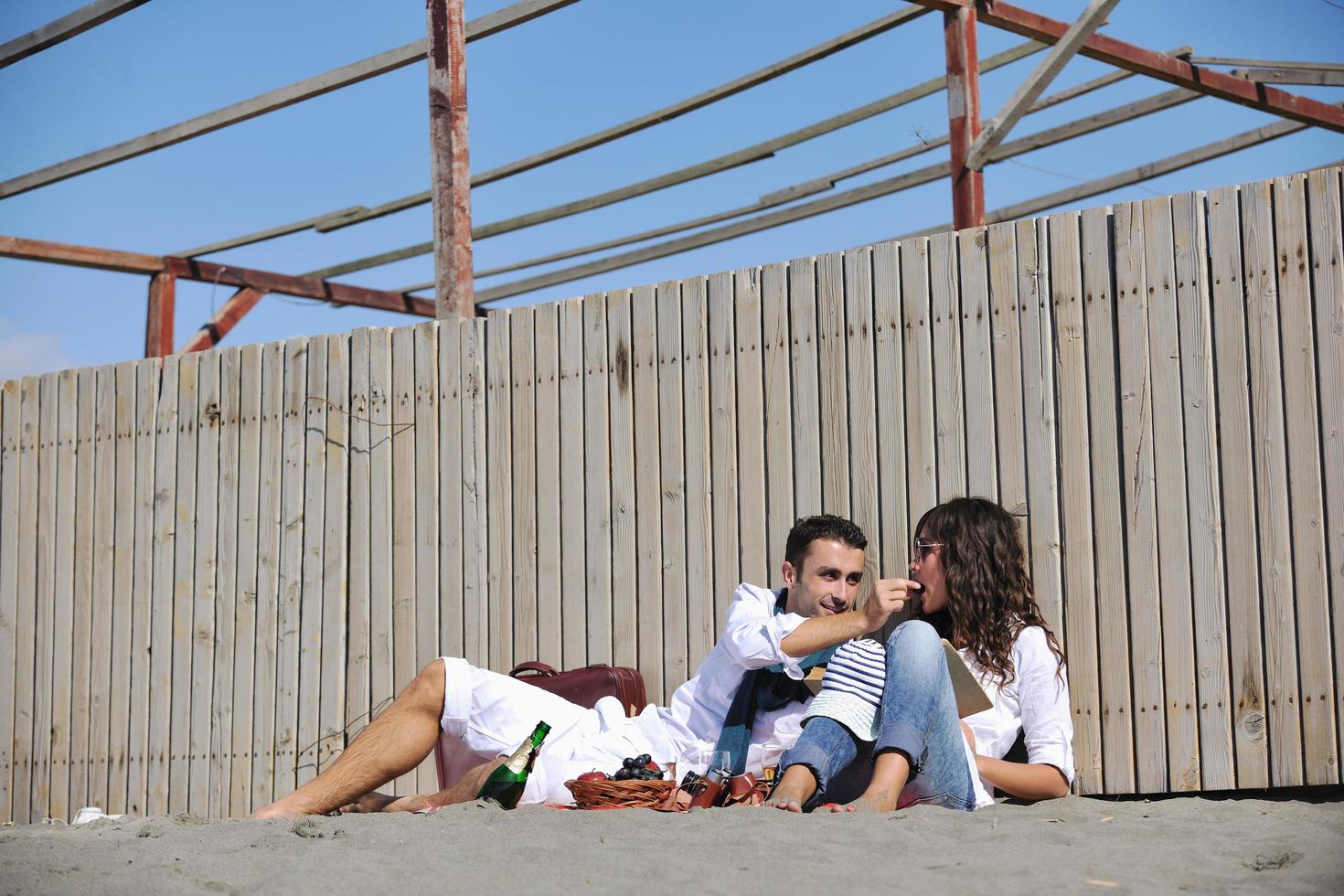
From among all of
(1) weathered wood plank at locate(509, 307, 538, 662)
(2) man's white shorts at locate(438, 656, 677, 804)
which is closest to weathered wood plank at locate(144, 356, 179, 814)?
(1) weathered wood plank at locate(509, 307, 538, 662)

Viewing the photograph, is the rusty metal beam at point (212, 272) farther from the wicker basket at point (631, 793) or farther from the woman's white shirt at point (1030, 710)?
the woman's white shirt at point (1030, 710)

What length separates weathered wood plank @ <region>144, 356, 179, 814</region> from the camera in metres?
6.04

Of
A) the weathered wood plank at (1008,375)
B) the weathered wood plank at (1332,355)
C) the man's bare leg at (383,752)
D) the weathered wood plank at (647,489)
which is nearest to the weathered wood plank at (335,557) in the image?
the man's bare leg at (383,752)

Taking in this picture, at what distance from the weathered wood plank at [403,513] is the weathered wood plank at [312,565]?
0.35 meters

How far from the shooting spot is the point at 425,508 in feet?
18.6

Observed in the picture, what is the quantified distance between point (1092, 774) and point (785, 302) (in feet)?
6.35

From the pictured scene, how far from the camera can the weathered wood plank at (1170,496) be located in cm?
421

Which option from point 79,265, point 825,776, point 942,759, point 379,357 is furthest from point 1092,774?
point 79,265

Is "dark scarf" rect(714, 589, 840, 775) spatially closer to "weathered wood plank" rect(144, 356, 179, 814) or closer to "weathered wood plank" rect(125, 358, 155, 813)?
"weathered wood plank" rect(144, 356, 179, 814)

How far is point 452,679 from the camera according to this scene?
4633 millimetres

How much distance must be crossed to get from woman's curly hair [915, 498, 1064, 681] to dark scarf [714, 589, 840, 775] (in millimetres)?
432

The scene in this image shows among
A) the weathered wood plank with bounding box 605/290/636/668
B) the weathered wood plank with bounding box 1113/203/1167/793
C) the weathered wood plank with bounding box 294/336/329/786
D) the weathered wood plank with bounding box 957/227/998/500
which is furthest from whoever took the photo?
the weathered wood plank with bounding box 294/336/329/786

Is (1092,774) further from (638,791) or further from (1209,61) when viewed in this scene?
(1209,61)

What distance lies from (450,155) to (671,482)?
1868 millimetres
